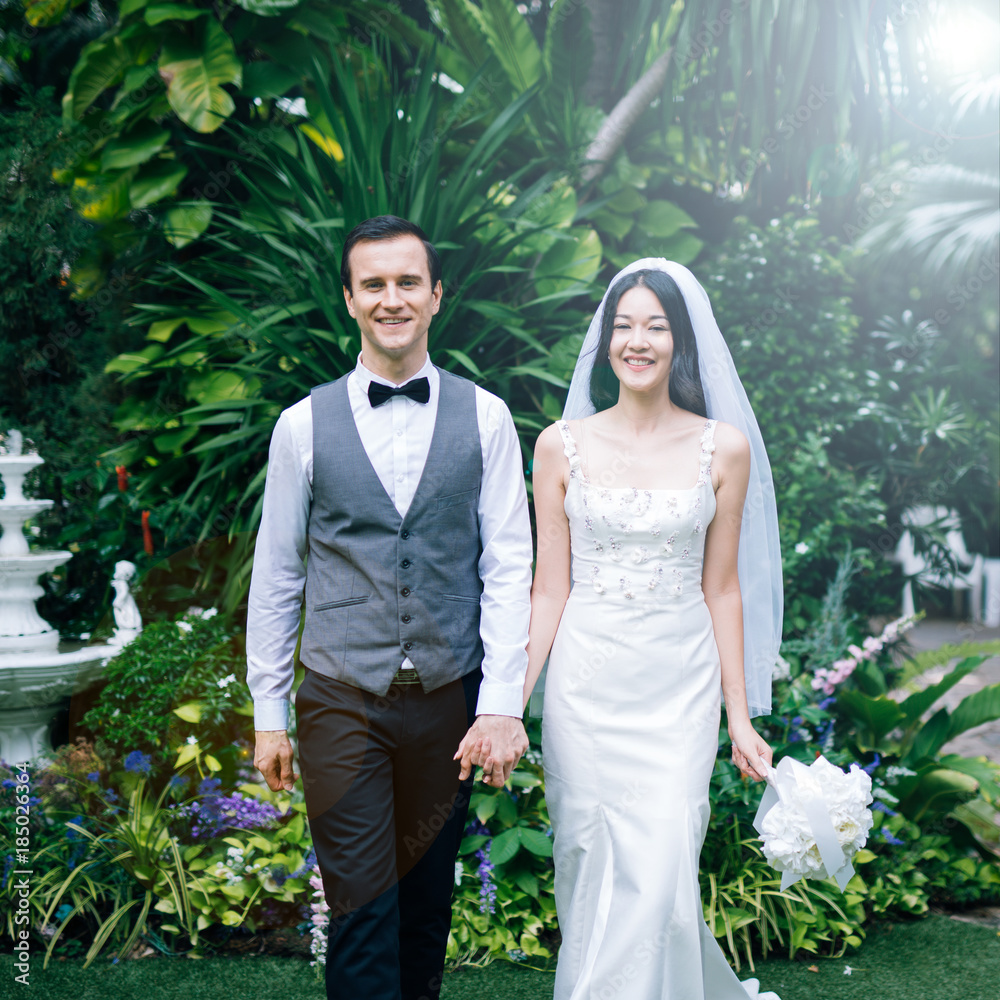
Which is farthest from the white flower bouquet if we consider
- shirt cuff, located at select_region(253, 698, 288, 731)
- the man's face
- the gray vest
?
the man's face

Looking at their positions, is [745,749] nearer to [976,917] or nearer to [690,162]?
[976,917]

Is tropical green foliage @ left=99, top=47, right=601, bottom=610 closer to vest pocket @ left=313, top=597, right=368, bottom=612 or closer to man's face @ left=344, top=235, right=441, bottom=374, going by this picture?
man's face @ left=344, top=235, right=441, bottom=374

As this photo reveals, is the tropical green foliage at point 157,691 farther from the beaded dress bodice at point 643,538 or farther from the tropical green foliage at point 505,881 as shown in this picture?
the beaded dress bodice at point 643,538

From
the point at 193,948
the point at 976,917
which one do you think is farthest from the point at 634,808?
the point at 976,917

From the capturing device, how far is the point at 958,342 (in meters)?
8.75

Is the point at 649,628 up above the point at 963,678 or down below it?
above

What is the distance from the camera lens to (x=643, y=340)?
211 cm

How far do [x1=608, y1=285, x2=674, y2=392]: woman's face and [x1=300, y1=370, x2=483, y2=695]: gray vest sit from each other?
1.67 feet

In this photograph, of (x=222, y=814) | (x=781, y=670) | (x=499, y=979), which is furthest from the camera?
(x=781, y=670)

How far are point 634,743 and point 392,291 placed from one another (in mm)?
1206

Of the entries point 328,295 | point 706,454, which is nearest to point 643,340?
point 706,454

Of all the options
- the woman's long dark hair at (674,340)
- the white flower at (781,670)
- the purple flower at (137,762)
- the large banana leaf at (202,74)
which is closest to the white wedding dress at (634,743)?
the woman's long dark hair at (674,340)

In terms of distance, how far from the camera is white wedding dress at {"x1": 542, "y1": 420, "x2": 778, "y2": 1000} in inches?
74.4

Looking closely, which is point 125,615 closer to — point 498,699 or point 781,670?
point 498,699
